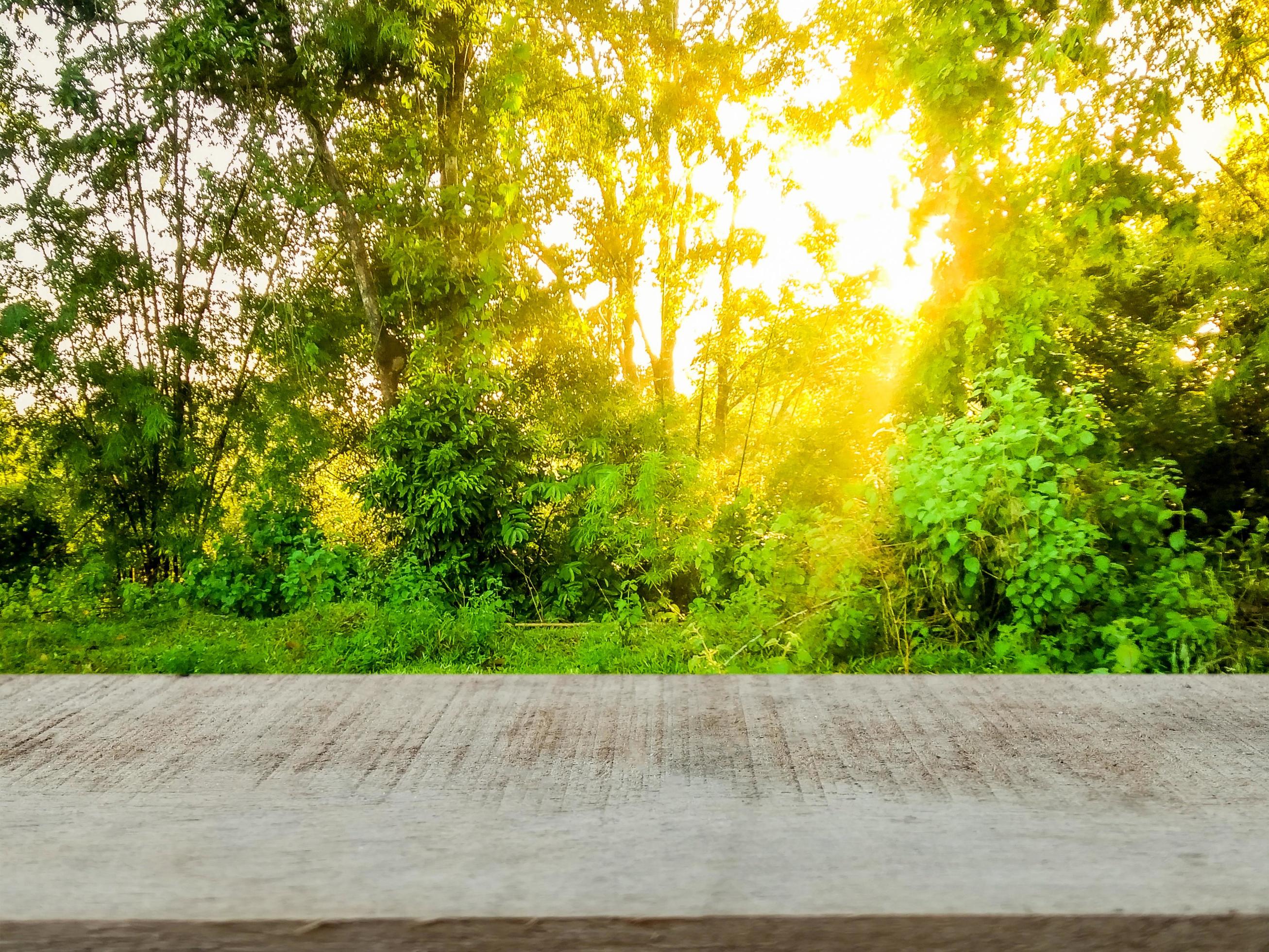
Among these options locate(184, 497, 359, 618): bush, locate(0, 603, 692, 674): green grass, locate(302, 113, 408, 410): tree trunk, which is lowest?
locate(0, 603, 692, 674): green grass

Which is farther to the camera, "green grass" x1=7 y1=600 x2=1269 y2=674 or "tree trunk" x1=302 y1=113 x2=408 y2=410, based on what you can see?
"tree trunk" x1=302 y1=113 x2=408 y2=410

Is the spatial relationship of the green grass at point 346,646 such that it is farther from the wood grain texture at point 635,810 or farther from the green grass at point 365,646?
the wood grain texture at point 635,810

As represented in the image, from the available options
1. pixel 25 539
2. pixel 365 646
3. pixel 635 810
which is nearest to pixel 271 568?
pixel 25 539

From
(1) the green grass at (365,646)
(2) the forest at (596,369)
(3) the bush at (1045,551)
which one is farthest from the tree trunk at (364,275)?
(3) the bush at (1045,551)

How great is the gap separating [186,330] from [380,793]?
662cm

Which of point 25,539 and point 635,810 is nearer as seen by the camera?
point 635,810

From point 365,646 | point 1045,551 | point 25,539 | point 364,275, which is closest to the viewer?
point 1045,551

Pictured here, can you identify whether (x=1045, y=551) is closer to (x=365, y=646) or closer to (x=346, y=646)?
(x=365, y=646)

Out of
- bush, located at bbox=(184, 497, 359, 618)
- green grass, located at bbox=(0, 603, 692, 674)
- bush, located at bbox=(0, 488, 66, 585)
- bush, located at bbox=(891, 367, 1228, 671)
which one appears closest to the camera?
bush, located at bbox=(891, 367, 1228, 671)

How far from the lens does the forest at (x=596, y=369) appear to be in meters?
3.27

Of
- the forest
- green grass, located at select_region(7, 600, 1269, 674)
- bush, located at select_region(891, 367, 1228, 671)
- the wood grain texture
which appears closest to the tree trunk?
the forest

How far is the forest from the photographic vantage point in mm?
3268

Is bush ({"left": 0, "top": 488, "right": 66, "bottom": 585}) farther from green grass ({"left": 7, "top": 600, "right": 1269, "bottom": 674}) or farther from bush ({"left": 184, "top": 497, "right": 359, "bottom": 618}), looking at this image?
green grass ({"left": 7, "top": 600, "right": 1269, "bottom": 674})

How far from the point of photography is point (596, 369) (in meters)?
7.96
